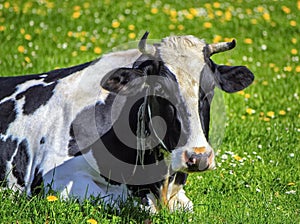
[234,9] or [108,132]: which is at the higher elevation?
[108,132]

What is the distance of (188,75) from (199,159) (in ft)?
2.23

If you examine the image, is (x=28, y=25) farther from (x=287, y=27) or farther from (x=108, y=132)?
(x=108, y=132)

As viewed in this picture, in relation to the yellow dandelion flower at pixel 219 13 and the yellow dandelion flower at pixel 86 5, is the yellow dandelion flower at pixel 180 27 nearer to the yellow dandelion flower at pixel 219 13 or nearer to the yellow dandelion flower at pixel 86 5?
the yellow dandelion flower at pixel 219 13

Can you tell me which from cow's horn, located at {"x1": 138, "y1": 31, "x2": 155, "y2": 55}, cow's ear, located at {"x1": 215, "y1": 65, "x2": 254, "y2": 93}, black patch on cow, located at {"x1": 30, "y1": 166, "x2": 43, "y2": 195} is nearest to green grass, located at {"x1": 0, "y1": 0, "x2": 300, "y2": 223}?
cow's ear, located at {"x1": 215, "y1": 65, "x2": 254, "y2": 93}

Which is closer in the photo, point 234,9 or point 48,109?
point 48,109

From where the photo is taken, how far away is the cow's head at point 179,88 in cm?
505

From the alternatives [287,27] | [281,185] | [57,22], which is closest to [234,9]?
[287,27]

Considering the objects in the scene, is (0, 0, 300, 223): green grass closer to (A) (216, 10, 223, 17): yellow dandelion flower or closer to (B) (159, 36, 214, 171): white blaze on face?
(A) (216, 10, 223, 17): yellow dandelion flower

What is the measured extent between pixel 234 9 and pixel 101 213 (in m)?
9.04

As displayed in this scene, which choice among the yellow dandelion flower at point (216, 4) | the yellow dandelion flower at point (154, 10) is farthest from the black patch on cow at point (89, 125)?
the yellow dandelion flower at point (216, 4)

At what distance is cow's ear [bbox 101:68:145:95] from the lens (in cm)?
549

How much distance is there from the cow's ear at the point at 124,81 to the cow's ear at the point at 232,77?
2.12ft

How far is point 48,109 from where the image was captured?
20.5 feet

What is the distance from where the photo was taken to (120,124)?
19.3 ft
